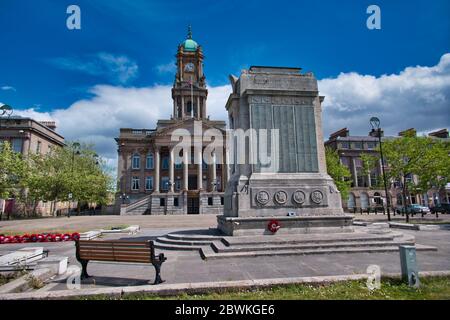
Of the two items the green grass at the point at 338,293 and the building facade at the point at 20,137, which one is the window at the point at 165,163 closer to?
the building facade at the point at 20,137

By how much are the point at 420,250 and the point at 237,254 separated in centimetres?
653

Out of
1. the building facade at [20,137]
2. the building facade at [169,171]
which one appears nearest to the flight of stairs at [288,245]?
the building facade at [169,171]

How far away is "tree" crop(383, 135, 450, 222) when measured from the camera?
73.6ft

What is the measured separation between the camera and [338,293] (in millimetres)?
4746

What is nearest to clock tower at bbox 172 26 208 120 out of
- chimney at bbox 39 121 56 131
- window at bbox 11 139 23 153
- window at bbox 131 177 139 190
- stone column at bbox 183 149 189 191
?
stone column at bbox 183 149 189 191

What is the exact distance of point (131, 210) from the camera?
43.3 metres

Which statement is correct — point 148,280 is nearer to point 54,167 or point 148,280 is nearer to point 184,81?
point 54,167

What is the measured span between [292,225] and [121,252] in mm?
6726

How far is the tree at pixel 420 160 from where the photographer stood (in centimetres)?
2244

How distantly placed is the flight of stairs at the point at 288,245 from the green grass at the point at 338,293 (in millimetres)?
3240

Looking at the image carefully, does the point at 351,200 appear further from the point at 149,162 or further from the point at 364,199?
the point at 149,162

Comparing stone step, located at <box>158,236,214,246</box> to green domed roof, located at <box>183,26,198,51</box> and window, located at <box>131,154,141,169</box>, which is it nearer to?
window, located at <box>131,154,141,169</box>

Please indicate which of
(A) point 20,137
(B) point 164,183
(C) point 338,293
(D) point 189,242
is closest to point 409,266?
(C) point 338,293
